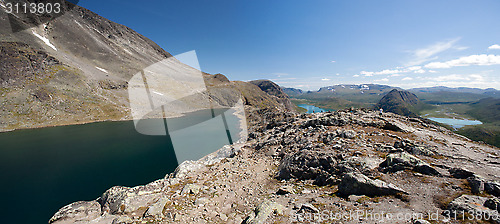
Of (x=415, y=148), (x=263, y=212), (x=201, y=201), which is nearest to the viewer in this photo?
(x=263, y=212)

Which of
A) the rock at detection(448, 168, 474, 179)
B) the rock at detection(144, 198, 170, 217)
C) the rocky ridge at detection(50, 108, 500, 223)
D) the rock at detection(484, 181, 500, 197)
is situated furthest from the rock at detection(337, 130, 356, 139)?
the rock at detection(144, 198, 170, 217)

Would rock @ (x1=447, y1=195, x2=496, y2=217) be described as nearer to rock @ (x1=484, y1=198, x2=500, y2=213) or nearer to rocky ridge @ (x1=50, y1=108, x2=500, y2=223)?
rocky ridge @ (x1=50, y1=108, x2=500, y2=223)

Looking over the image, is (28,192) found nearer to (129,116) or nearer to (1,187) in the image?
(1,187)

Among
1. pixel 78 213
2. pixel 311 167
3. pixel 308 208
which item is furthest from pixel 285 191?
pixel 78 213

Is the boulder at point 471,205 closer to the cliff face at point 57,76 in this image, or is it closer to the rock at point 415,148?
the rock at point 415,148

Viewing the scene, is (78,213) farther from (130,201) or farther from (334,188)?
(334,188)
